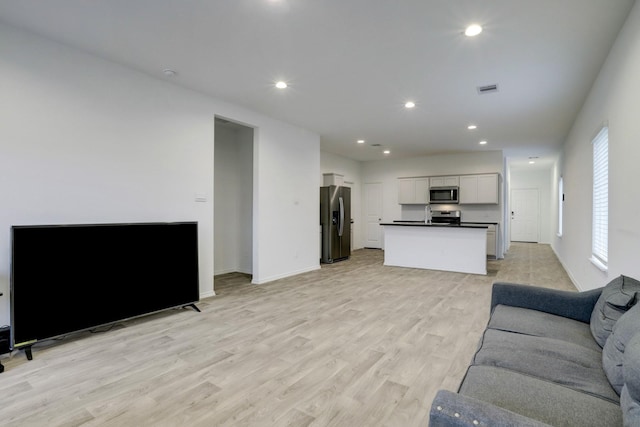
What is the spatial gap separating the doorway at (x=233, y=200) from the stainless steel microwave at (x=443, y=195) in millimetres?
5168

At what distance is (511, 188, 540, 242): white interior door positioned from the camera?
40.9 feet

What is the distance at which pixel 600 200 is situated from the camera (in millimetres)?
3641

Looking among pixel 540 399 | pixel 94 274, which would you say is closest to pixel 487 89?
pixel 540 399

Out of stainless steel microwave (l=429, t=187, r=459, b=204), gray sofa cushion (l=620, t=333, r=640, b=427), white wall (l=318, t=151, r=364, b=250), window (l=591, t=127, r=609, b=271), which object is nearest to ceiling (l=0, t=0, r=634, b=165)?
window (l=591, t=127, r=609, b=271)

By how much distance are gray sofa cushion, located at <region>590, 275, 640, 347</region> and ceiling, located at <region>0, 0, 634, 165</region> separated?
83.7 inches

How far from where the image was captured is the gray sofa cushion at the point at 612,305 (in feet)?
5.75

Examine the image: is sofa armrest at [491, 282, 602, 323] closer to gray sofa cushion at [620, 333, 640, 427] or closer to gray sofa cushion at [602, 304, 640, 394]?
gray sofa cushion at [602, 304, 640, 394]

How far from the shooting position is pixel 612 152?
296 centimetres

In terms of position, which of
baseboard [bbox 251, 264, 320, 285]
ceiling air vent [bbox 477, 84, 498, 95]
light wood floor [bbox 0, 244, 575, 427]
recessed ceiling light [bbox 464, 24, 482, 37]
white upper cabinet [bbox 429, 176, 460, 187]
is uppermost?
recessed ceiling light [bbox 464, 24, 482, 37]

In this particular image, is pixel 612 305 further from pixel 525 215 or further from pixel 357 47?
pixel 525 215

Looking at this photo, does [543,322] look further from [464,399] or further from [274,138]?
[274,138]

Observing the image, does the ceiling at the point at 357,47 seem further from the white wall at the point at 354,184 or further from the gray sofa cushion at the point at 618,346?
the white wall at the point at 354,184

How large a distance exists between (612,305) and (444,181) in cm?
735

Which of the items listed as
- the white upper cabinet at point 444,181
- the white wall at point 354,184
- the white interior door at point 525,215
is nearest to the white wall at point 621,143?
the white upper cabinet at point 444,181
